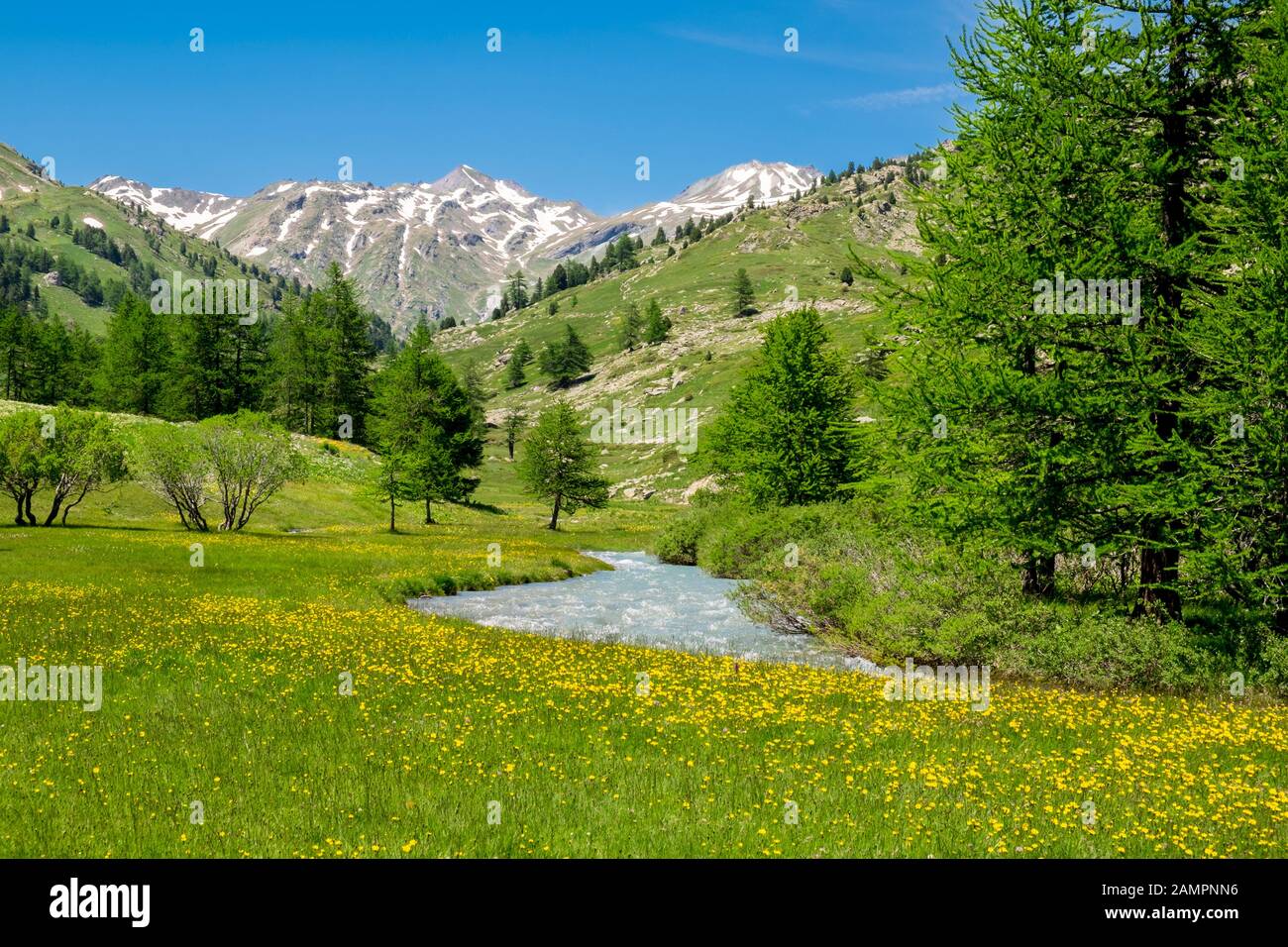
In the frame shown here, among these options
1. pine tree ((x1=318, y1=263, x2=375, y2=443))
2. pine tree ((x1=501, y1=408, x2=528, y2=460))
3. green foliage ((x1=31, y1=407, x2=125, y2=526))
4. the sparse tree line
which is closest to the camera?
A: green foliage ((x1=31, y1=407, x2=125, y2=526))

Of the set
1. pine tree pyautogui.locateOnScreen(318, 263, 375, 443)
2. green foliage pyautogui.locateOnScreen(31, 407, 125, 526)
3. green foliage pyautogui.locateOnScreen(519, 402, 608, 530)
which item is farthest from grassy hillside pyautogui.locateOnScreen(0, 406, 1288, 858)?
pine tree pyautogui.locateOnScreen(318, 263, 375, 443)

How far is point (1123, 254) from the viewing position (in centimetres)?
1778

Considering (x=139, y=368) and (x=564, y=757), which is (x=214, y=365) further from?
(x=564, y=757)

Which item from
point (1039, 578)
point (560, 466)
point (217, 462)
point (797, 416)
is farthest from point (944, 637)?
point (560, 466)

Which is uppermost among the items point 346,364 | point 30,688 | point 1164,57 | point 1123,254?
point 346,364

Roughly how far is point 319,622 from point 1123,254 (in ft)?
80.9

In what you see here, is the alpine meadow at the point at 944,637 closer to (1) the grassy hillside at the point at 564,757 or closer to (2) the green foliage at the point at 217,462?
(1) the grassy hillside at the point at 564,757

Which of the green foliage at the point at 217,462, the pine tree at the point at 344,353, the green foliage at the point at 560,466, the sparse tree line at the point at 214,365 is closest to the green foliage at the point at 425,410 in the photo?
the pine tree at the point at 344,353

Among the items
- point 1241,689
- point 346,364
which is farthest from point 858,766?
point 346,364

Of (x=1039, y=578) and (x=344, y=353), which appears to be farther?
(x=344, y=353)

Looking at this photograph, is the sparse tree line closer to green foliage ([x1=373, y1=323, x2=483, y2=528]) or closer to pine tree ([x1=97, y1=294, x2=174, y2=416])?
pine tree ([x1=97, y1=294, x2=174, y2=416])

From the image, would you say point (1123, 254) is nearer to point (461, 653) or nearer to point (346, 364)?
point (461, 653)

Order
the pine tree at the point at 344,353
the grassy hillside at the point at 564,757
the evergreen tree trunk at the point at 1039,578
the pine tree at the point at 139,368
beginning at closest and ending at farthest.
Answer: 1. the grassy hillside at the point at 564,757
2. the evergreen tree trunk at the point at 1039,578
3. the pine tree at the point at 139,368
4. the pine tree at the point at 344,353
